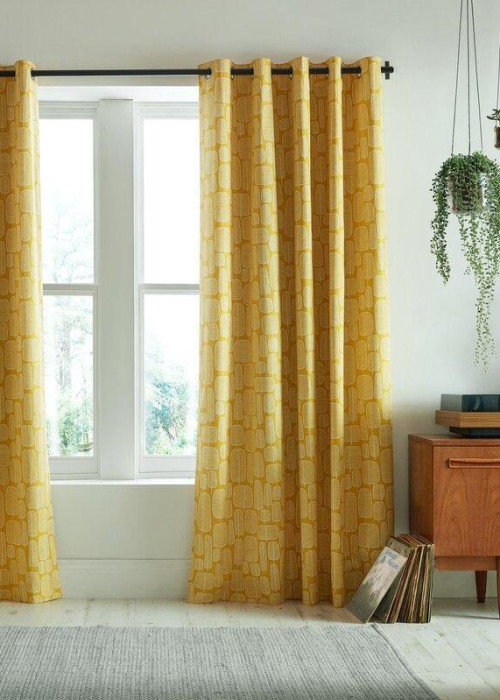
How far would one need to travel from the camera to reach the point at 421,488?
3.49 m

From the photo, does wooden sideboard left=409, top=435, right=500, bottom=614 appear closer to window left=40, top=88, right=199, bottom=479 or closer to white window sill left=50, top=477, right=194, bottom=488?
white window sill left=50, top=477, right=194, bottom=488

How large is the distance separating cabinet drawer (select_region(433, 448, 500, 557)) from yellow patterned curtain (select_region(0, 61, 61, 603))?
5.48 ft

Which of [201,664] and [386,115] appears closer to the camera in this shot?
[201,664]

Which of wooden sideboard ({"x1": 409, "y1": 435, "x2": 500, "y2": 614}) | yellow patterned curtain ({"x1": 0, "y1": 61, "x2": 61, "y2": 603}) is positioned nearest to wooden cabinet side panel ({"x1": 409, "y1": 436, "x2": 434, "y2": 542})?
wooden sideboard ({"x1": 409, "y1": 435, "x2": 500, "y2": 614})

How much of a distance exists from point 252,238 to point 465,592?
73.2 inches

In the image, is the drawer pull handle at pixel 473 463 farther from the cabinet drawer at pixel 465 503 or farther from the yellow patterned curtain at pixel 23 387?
the yellow patterned curtain at pixel 23 387

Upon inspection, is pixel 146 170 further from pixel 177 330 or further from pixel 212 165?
pixel 177 330

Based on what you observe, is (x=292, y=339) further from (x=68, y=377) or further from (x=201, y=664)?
(x=201, y=664)

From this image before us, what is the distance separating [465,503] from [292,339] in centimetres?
101

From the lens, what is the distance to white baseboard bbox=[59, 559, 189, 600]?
12.1 ft

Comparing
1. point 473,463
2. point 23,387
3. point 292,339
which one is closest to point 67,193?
point 23,387

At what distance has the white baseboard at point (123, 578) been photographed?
3.68 metres

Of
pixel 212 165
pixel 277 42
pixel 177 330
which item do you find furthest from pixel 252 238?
pixel 277 42

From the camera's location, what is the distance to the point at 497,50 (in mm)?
3775
